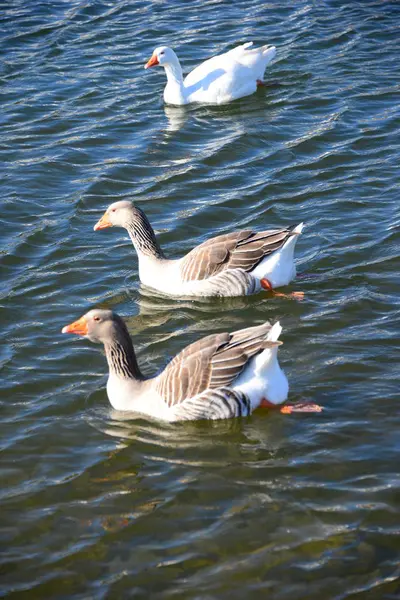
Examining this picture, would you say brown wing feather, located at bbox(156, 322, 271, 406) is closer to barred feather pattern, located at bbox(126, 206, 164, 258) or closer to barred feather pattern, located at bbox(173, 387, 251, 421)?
barred feather pattern, located at bbox(173, 387, 251, 421)

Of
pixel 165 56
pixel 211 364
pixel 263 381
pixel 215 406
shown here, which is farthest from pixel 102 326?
pixel 165 56

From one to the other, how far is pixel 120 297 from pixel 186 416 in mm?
2793

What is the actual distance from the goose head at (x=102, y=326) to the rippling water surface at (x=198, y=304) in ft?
2.07

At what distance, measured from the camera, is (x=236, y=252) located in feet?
34.1

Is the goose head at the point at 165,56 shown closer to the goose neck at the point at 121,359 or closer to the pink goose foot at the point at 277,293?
the pink goose foot at the point at 277,293

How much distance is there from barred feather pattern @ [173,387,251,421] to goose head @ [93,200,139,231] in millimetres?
3355

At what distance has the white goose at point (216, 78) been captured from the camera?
15742 millimetres

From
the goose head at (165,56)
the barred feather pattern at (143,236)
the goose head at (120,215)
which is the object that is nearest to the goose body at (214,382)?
the barred feather pattern at (143,236)

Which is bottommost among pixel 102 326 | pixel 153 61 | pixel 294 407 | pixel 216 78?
pixel 294 407

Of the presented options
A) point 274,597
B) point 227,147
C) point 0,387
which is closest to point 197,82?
point 227,147

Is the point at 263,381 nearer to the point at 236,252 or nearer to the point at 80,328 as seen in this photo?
the point at 80,328

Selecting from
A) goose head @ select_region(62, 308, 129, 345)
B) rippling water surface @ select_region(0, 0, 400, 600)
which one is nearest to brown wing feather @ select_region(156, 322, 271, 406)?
rippling water surface @ select_region(0, 0, 400, 600)

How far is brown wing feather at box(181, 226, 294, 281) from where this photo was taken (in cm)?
1034

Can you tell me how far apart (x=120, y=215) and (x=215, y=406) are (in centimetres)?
357
